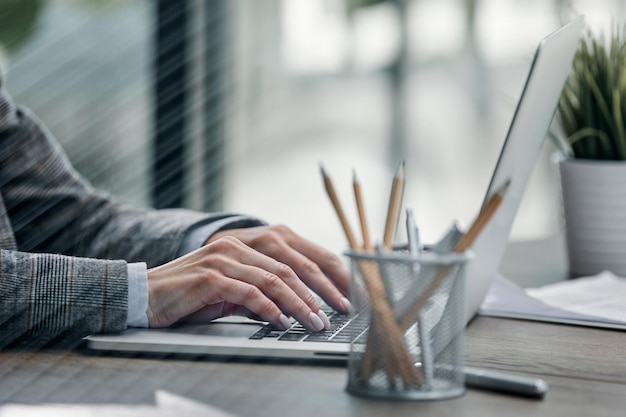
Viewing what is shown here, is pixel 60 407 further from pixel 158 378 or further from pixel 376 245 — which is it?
pixel 376 245

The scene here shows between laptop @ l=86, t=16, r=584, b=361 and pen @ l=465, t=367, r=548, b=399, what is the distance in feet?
0.30

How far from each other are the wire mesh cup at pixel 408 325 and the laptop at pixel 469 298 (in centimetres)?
2

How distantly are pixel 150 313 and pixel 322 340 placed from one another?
15 centimetres

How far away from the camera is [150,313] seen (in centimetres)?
79

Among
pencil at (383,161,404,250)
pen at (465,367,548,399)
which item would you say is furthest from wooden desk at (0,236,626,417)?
pencil at (383,161,404,250)

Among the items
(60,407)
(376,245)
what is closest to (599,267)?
(376,245)

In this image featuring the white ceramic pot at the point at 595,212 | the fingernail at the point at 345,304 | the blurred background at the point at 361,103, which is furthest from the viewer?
the blurred background at the point at 361,103

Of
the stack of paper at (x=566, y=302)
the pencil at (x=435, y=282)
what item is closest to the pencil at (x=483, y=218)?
the pencil at (x=435, y=282)

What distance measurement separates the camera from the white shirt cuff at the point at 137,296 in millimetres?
783

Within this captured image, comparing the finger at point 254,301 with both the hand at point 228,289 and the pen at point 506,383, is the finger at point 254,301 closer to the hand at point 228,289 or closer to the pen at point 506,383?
the hand at point 228,289

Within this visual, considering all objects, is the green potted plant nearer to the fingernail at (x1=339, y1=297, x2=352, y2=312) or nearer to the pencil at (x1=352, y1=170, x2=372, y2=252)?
the fingernail at (x1=339, y1=297, x2=352, y2=312)

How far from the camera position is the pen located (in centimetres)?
64

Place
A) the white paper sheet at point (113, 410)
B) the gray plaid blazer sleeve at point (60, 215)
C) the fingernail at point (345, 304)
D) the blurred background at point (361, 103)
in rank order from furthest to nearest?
the blurred background at point (361, 103) → the gray plaid blazer sleeve at point (60, 215) → the fingernail at point (345, 304) → the white paper sheet at point (113, 410)

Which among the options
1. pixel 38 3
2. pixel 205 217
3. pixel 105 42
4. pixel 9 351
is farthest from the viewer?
pixel 105 42
